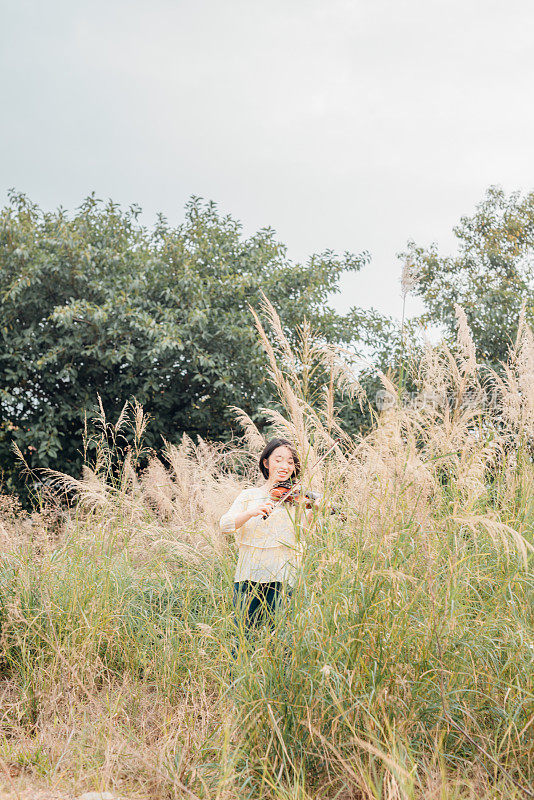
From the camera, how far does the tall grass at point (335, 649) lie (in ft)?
6.88

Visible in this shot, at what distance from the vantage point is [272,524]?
2.98 m

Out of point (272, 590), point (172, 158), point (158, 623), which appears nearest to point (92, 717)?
point (158, 623)

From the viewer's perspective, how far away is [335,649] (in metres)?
2.19

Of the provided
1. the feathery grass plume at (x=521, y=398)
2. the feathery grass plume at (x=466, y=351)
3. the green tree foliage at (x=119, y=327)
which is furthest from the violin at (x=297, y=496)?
the green tree foliage at (x=119, y=327)

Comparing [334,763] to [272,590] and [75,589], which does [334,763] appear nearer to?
[272,590]

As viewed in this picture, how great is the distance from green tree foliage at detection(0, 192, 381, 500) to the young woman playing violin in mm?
4910

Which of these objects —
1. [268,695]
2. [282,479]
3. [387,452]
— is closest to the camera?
[268,695]

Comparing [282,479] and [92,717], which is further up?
[282,479]

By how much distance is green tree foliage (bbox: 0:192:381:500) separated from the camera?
8.40 metres

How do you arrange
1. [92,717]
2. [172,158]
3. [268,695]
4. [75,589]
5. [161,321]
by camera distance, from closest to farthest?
[268,695]
[92,717]
[75,589]
[172,158]
[161,321]

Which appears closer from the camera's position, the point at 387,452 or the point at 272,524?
the point at 387,452

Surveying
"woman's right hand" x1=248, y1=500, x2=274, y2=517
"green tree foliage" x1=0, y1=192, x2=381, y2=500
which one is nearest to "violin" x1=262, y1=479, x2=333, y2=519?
"woman's right hand" x1=248, y1=500, x2=274, y2=517

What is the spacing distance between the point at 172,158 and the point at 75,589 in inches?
255

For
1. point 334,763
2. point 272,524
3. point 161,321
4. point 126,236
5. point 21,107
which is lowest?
point 334,763
